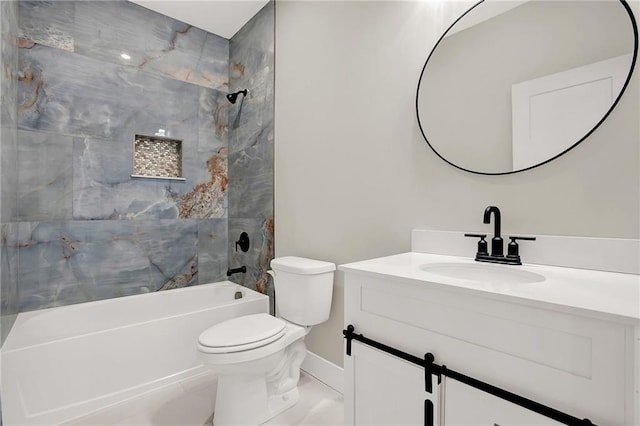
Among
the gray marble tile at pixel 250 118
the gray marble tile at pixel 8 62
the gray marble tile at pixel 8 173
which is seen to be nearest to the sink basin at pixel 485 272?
the gray marble tile at pixel 250 118

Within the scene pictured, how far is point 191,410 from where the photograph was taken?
5.57ft

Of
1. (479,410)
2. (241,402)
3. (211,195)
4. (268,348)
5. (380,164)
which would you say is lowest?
(241,402)

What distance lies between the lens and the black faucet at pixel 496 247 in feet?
3.69

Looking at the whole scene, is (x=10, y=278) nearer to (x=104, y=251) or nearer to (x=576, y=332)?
(x=104, y=251)

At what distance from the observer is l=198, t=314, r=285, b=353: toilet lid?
4.70 ft

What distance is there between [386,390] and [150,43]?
2949mm

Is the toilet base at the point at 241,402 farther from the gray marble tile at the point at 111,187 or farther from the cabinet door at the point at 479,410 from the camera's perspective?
the gray marble tile at the point at 111,187

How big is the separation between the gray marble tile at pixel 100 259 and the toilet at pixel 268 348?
3.87 feet

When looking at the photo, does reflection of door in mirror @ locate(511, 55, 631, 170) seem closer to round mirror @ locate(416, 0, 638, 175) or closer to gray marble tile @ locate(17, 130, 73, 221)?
round mirror @ locate(416, 0, 638, 175)

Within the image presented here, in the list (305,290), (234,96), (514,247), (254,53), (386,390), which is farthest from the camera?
(234,96)

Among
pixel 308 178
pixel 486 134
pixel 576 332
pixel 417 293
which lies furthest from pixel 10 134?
pixel 576 332

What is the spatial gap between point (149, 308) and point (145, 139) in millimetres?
1370

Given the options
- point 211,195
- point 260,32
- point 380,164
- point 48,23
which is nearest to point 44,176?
point 48,23

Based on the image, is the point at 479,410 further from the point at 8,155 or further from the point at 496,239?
the point at 8,155
